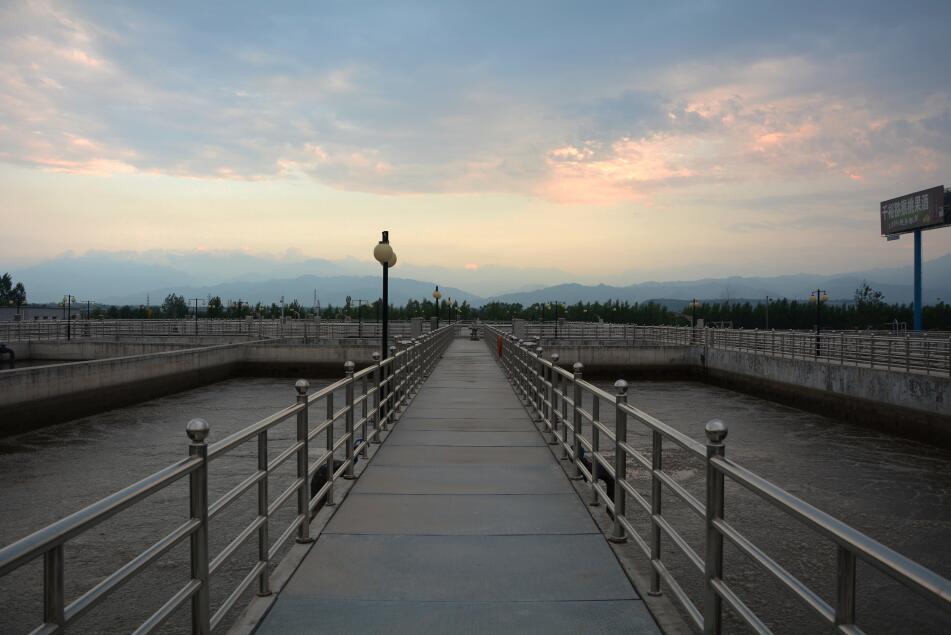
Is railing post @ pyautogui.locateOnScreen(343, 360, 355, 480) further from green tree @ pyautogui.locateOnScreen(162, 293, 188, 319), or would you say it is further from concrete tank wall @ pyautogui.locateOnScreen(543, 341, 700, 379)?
green tree @ pyautogui.locateOnScreen(162, 293, 188, 319)

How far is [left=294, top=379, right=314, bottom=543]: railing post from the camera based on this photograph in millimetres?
5539

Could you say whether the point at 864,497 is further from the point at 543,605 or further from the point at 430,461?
the point at 543,605

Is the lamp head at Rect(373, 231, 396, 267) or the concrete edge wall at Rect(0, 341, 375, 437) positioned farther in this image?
the concrete edge wall at Rect(0, 341, 375, 437)

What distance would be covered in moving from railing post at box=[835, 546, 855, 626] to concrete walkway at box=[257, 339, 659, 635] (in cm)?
196

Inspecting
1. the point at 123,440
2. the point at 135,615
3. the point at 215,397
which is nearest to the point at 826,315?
the point at 215,397

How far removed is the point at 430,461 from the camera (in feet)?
29.7

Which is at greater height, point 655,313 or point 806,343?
point 655,313

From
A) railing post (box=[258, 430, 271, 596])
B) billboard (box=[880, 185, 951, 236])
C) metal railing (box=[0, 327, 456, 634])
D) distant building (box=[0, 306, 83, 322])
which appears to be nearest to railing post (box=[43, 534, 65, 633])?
metal railing (box=[0, 327, 456, 634])

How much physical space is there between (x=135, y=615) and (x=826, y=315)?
111 metres

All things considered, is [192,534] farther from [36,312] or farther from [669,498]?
[36,312]

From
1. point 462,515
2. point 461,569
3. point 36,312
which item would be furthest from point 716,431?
point 36,312

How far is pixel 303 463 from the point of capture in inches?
223

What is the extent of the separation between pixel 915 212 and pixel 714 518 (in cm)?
6400

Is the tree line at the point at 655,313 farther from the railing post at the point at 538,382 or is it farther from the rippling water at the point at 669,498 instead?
the railing post at the point at 538,382
